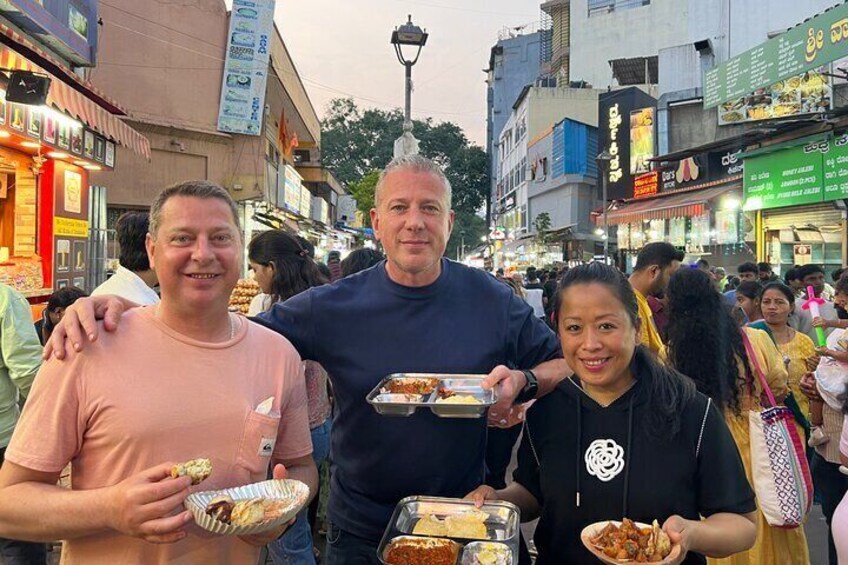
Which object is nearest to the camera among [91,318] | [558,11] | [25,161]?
[91,318]

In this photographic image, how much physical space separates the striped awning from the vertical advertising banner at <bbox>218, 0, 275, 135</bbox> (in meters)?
6.68

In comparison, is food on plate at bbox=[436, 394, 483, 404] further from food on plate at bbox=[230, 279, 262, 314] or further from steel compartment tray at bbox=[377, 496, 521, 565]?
food on plate at bbox=[230, 279, 262, 314]

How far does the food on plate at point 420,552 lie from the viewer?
1961 millimetres

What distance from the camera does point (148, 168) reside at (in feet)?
52.9

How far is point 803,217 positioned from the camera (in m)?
14.8

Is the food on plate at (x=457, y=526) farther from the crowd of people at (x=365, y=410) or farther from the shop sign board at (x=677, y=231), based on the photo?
the shop sign board at (x=677, y=231)

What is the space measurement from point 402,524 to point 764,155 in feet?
55.5

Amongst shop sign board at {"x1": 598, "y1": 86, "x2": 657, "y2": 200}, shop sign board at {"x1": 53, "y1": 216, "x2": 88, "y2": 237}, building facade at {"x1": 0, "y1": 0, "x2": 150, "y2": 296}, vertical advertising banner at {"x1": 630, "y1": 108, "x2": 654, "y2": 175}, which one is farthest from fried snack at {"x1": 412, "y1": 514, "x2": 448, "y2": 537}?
shop sign board at {"x1": 598, "y1": 86, "x2": 657, "y2": 200}

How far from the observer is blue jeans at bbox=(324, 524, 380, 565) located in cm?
247

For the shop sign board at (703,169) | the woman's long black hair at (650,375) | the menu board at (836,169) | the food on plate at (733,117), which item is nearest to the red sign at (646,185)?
the shop sign board at (703,169)

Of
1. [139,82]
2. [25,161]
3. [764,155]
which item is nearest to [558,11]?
[764,155]

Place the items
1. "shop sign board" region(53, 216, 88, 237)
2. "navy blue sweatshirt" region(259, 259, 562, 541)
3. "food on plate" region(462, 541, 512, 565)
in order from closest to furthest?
"food on plate" region(462, 541, 512, 565)
"navy blue sweatshirt" region(259, 259, 562, 541)
"shop sign board" region(53, 216, 88, 237)

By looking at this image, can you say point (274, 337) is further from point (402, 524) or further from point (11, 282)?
point (11, 282)

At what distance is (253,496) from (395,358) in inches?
35.8
